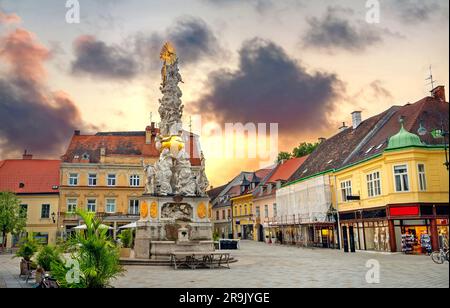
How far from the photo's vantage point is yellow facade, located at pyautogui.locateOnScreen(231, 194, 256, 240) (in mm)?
56875

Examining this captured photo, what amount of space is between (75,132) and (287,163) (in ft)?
91.3

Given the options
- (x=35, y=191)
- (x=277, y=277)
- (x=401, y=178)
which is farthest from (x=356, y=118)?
(x=35, y=191)

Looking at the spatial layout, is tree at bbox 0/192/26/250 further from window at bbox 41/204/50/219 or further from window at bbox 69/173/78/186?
window at bbox 69/173/78/186

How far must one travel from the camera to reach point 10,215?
39312mm

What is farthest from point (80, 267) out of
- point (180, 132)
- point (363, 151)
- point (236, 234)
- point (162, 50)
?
point (236, 234)

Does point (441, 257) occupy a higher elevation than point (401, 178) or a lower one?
lower

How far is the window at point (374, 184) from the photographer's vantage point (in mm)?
28000

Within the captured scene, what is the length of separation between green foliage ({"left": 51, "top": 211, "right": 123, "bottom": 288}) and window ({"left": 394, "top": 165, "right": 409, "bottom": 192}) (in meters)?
20.1

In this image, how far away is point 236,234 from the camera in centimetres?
6144

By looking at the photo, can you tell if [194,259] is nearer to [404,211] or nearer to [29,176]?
[404,211]

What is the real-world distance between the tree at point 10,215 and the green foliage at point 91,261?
3254 cm

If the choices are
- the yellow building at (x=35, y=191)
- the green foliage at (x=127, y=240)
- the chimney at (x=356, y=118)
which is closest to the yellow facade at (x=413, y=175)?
the chimney at (x=356, y=118)

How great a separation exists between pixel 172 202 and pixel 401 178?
46.7 feet
